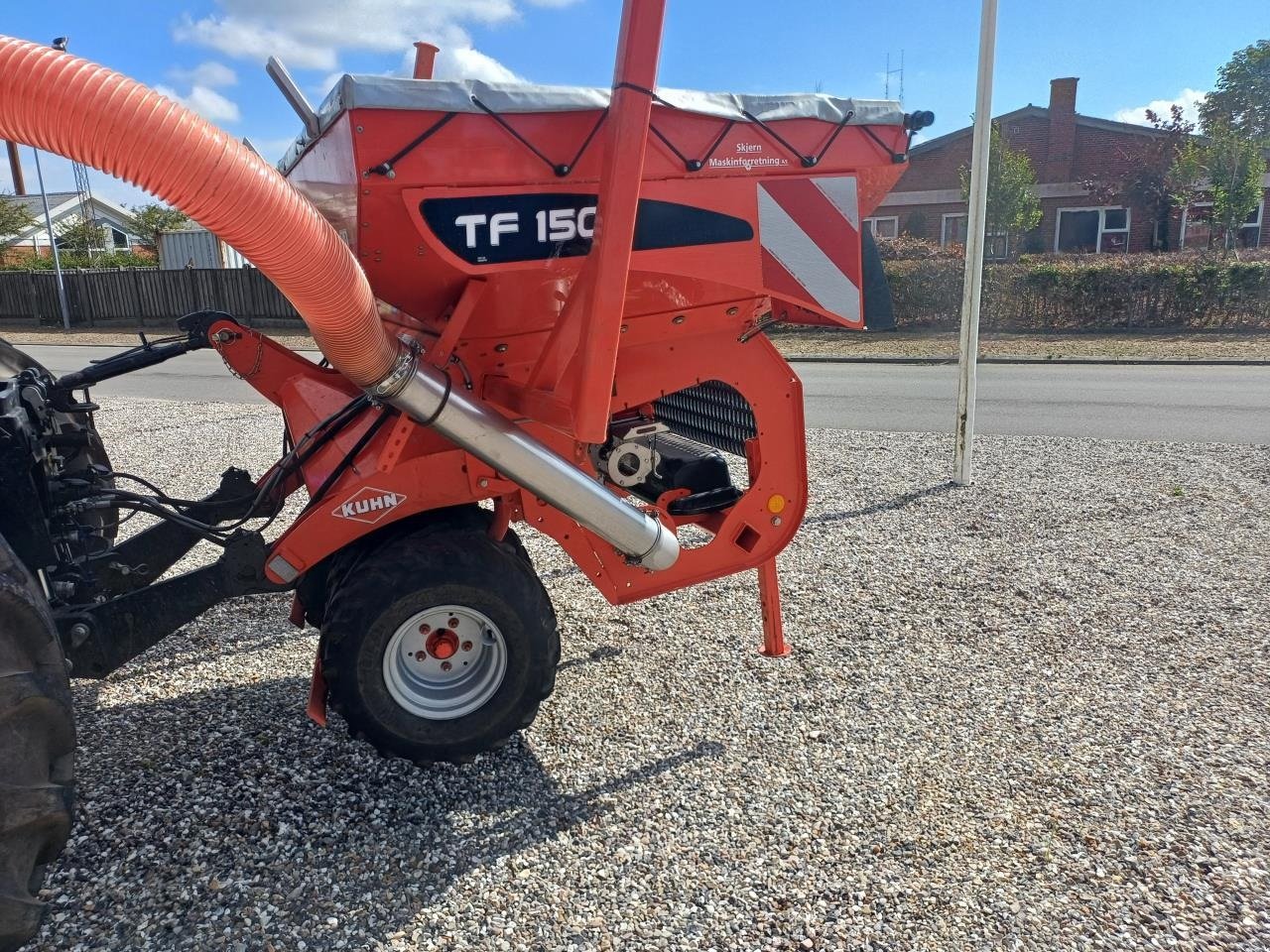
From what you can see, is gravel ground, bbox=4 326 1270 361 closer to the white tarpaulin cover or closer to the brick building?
the brick building

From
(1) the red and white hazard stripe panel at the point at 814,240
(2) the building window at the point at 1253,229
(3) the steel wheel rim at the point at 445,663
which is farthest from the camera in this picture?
(2) the building window at the point at 1253,229

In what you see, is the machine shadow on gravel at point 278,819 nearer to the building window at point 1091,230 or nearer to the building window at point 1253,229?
the building window at point 1091,230

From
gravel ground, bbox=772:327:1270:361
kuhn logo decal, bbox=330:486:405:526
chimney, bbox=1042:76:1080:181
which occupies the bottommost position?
gravel ground, bbox=772:327:1270:361

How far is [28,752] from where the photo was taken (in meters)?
1.91

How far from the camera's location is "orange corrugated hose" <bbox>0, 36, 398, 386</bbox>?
184 cm

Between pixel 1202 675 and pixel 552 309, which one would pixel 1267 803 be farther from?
pixel 552 309

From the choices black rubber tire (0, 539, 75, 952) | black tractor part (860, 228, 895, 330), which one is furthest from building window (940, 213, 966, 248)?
black rubber tire (0, 539, 75, 952)

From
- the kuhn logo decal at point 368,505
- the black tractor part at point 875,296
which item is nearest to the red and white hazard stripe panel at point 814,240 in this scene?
the black tractor part at point 875,296

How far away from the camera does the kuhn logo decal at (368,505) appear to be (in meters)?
2.93

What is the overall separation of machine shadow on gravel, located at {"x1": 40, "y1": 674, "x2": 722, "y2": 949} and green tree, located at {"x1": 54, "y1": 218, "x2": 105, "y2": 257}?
3608 cm

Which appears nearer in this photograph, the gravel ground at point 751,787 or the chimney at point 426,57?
the gravel ground at point 751,787

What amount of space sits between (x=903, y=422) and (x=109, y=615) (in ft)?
27.3

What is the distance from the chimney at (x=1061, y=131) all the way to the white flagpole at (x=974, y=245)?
24.8 metres

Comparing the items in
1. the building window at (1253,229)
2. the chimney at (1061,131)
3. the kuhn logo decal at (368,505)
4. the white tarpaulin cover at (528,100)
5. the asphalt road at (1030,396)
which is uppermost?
the chimney at (1061,131)
